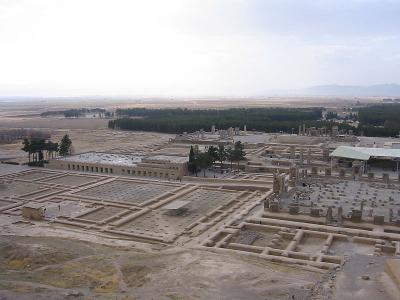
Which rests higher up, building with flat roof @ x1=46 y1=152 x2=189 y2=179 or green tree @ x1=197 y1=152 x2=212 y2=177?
green tree @ x1=197 y1=152 x2=212 y2=177

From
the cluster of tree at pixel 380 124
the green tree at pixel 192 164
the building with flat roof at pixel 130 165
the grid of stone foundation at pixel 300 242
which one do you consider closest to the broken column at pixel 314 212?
the grid of stone foundation at pixel 300 242

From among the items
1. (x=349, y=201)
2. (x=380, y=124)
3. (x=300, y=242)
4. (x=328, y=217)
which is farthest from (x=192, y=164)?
(x=380, y=124)

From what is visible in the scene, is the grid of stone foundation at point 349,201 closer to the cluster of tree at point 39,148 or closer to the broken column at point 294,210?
the broken column at point 294,210

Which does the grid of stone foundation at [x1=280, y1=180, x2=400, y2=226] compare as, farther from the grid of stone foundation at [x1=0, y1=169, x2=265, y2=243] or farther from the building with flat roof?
the building with flat roof

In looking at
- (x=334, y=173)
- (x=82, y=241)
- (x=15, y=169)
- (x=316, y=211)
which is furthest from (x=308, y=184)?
(x=15, y=169)

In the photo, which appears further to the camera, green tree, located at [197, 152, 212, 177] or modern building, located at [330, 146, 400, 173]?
modern building, located at [330, 146, 400, 173]

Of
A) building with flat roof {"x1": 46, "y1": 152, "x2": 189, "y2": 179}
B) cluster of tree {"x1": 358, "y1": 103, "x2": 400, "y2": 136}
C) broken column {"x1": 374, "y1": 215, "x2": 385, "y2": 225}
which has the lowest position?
broken column {"x1": 374, "y1": 215, "x2": 385, "y2": 225}

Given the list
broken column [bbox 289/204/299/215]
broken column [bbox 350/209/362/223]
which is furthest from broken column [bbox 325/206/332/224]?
broken column [bbox 289/204/299/215]

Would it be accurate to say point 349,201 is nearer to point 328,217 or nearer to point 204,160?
Result: point 328,217

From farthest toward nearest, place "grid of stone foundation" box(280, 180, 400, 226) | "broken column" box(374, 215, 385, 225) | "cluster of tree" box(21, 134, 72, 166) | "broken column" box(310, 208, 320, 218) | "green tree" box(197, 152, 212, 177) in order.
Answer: "cluster of tree" box(21, 134, 72, 166), "green tree" box(197, 152, 212, 177), "broken column" box(310, 208, 320, 218), "grid of stone foundation" box(280, 180, 400, 226), "broken column" box(374, 215, 385, 225)

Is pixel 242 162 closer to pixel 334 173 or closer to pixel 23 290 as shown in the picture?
pixel 334 173
